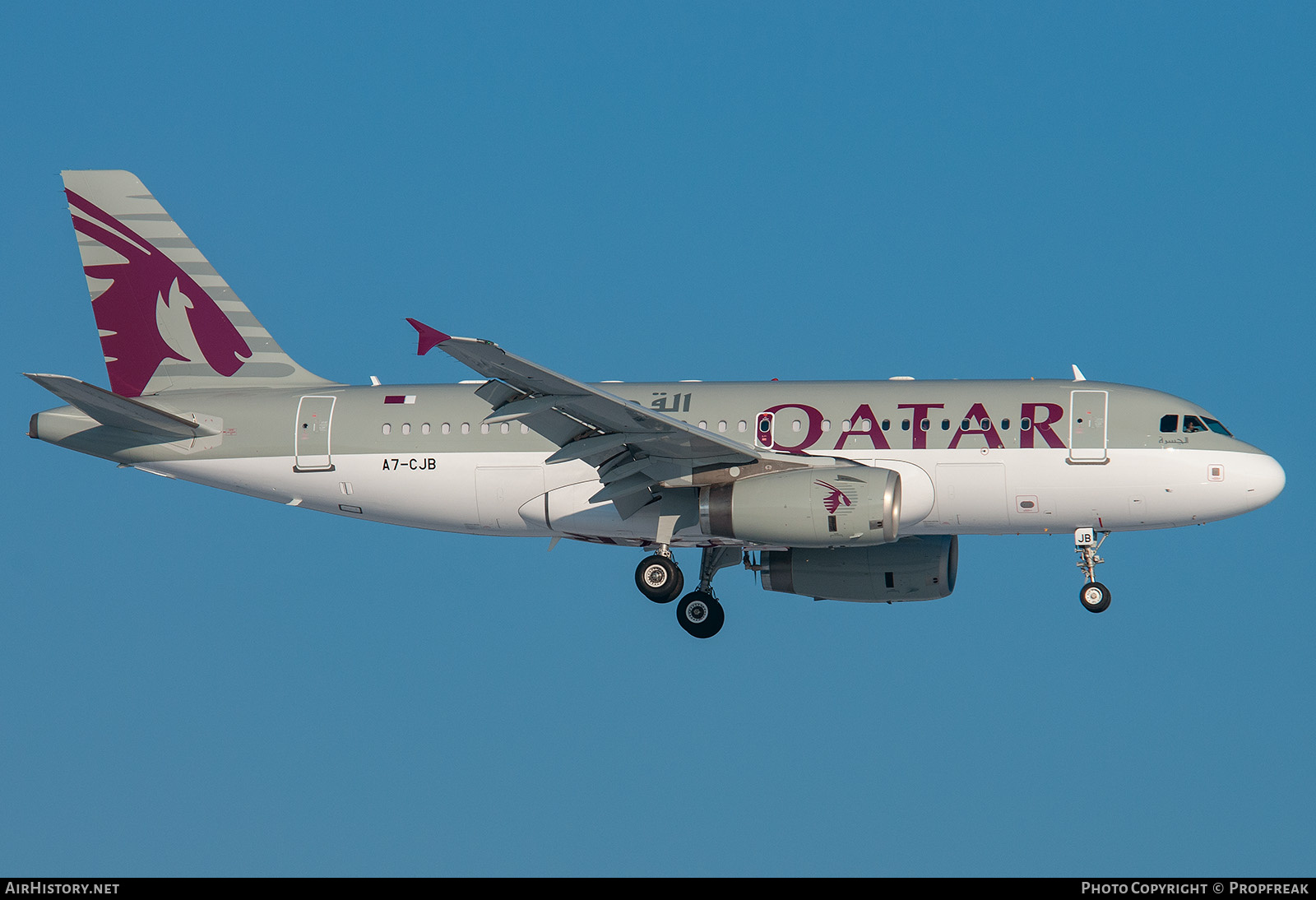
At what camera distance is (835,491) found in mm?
33562

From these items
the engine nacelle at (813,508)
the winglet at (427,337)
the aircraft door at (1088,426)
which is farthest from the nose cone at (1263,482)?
the winglet at (427,337)

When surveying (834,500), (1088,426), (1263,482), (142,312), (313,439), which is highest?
(142,312)

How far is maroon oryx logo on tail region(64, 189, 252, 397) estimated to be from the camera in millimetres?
40219

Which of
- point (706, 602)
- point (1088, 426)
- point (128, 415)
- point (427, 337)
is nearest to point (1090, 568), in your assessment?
point (1088, 426)

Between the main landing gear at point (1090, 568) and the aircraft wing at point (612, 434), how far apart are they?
6.01 m

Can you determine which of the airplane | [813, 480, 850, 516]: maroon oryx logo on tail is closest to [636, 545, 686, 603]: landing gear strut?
the airplane

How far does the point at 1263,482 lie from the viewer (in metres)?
34.6

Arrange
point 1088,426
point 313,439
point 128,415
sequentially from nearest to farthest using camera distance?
point 1088,426
point 128,415
point 313,439

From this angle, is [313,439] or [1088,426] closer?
[1088,426]

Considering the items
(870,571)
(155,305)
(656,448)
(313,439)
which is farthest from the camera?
(155,305)

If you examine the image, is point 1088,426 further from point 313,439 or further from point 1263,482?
point 313,439

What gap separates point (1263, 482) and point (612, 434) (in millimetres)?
14030

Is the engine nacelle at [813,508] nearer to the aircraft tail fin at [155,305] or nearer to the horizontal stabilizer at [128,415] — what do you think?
the aircraft tail fin at [155,305]
